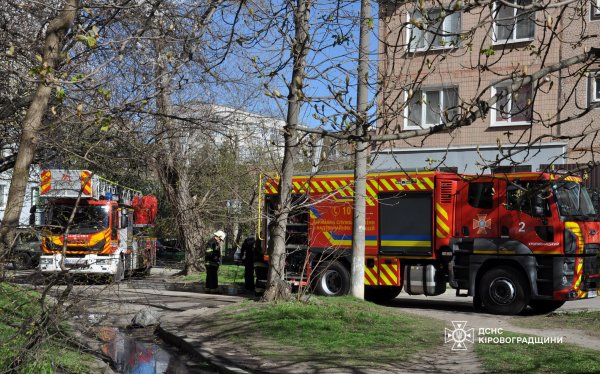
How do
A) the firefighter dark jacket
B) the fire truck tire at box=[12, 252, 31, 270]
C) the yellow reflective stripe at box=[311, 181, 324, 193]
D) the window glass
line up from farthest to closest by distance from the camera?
the firefighter dark jacket → the yellow reflective stripe at box=[311, 181, 324, 193] → the window glass → the fire truck tire at box=[12, 252, 31, 270]

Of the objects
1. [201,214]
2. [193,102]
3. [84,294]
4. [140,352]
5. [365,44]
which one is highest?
[365,44]

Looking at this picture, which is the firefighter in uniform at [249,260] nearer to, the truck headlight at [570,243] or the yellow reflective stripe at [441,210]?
the yellow reflective stripe at [441,210]

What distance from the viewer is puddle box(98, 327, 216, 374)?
31.7ft

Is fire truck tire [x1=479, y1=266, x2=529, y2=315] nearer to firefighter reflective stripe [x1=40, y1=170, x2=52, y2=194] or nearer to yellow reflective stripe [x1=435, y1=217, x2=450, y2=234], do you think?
yellow reflective stripe [x1=435, y1=217, x2=450, y2=234]

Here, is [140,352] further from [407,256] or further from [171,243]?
[171,243]

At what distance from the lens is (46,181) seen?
13.5 meters

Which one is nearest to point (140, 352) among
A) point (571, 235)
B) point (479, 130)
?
point (571, 235)

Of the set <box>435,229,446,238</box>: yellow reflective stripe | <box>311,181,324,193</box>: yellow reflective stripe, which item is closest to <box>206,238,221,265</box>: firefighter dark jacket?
<box>311,181,324,193</box>: yellow reflective stripe

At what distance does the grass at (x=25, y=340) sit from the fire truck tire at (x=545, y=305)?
10.7m

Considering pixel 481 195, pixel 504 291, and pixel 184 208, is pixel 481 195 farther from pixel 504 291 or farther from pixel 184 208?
pixel 184 208

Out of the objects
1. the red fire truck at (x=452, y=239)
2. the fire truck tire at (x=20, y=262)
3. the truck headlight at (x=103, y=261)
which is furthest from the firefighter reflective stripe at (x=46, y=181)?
the truck headlight at (x=103, y=261)

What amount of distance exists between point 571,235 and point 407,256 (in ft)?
12.2

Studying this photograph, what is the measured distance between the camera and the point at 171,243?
3528 cm

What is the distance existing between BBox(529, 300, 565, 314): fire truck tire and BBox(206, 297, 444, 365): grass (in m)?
3.74
